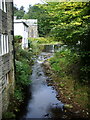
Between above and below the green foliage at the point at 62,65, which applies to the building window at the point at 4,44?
above

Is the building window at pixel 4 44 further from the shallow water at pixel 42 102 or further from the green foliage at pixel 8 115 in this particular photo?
the shallow water at pixel 42 102

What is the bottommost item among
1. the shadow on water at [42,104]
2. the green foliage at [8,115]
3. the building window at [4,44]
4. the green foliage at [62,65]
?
the shadow on water at [42,104]

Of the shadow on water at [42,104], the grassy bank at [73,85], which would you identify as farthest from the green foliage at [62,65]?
the shadow on water at [42,104]

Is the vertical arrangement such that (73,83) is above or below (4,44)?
below

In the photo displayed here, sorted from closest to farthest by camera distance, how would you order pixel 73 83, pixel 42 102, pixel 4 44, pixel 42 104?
pixel 4 44, pixel 42 104, pixel 42 102, pixel 73 83

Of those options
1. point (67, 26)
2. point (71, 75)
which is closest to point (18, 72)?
point (71, 75)

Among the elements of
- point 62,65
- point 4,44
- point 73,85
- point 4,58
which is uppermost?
point 4,44

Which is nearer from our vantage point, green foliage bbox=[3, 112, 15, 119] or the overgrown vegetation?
green foliage bbox=[3, 112, 15, 119]

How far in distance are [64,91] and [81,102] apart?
290 cm

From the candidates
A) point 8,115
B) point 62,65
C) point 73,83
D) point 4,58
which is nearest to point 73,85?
point 73,83

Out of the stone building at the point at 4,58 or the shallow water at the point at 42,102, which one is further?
the shallow water at the point at 42,102

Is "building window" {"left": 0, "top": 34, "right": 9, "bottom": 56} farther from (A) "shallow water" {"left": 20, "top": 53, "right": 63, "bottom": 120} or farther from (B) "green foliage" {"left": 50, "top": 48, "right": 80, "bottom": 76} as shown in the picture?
(B) "green foliage" {"left": 50, "top": 48, "right": 80, "bottom": 76}

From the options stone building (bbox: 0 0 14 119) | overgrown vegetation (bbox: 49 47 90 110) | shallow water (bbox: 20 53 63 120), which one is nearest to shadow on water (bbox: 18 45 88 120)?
shallow water (bbox: 20 53 63 120)

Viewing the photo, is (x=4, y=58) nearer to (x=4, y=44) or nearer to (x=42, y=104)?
(x=4, y=44)
